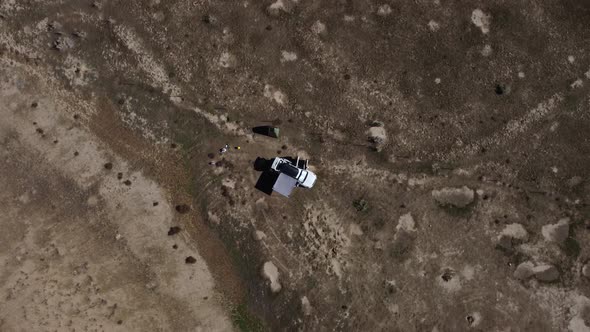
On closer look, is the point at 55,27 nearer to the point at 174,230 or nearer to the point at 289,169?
the point at 174,230

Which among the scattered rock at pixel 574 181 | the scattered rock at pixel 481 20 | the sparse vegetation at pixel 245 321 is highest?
the scattered rock at pixel 481 20

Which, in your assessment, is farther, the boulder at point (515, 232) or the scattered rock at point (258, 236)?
the boulder at point (515, 232)

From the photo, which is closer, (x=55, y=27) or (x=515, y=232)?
(x=515, y=232)

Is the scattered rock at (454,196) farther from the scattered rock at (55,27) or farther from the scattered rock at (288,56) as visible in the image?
the scattered rock at (55,27)

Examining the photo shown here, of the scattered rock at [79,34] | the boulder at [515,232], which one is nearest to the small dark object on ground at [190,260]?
the scattered rock at [79,34]

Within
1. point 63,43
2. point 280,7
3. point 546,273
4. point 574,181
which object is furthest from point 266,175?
point 574,181

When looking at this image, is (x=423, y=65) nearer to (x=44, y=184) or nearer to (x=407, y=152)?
(x=407, y=152)

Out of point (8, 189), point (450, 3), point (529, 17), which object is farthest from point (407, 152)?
point (8, 189)
